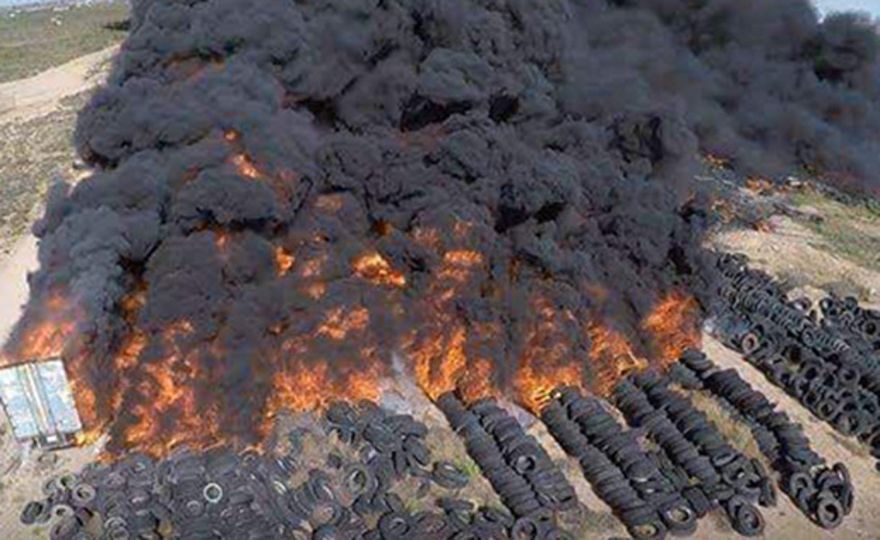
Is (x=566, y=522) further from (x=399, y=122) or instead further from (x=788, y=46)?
(x=788, y=46)

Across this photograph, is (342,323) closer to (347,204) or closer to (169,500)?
(347,204)

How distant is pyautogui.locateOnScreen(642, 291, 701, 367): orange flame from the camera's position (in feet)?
83.5

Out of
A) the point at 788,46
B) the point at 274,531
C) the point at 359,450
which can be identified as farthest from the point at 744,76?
the point at 274,531

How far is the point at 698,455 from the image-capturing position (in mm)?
21609

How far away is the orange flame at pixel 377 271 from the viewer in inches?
914

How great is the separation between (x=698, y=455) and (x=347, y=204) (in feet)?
34.3

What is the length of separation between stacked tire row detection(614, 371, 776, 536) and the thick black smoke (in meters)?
1.93

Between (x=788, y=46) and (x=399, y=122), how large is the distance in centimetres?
2433

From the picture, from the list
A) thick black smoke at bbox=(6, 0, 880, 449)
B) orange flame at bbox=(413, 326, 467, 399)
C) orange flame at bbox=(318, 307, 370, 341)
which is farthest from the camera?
orange flame at bbox=(413, 326, 467, 399)

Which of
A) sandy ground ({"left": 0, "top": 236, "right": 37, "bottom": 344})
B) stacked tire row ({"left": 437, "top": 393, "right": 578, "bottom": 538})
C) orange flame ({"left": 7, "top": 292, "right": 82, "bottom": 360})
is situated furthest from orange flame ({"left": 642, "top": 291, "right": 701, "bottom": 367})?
sandy ground ({"left": 0, "top": 236, "right": 37, "bottom": 344})

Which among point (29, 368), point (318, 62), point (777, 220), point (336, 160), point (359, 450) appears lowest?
point (777, 220)

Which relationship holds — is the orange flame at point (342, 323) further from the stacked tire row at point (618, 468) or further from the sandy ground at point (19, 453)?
the sandy ground at point (19, 453)

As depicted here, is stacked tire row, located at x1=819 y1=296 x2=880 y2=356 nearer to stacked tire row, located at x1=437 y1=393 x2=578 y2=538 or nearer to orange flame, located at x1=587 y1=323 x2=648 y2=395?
orange flame, located at x1=587 y1=323 x2=648 y2=395

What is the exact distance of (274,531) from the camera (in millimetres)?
18719
